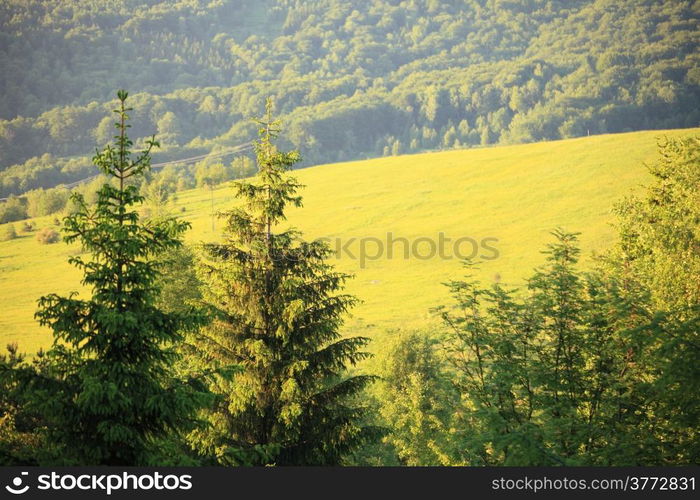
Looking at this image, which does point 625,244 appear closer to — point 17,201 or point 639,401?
point 639,401

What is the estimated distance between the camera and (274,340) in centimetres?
1831

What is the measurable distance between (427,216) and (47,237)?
57.8 metres

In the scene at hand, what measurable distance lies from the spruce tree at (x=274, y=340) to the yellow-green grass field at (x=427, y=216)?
47.6 meters

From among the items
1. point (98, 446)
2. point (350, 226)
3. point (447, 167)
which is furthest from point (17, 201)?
point (98, 446)

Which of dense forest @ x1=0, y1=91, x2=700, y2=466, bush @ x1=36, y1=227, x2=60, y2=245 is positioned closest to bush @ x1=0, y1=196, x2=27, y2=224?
bush @ x1=36, y1=227, x2=60, y2=245

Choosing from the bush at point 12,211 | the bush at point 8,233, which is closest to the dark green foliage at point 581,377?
the bush at point 8,233

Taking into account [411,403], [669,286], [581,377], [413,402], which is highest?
[669,286]

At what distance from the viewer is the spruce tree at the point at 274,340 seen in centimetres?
1769

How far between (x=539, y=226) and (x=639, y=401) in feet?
254

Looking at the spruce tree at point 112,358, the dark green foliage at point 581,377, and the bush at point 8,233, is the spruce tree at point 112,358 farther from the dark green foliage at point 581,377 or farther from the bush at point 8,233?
the bush at point 8,233

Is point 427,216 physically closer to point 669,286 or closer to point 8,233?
point 8,233

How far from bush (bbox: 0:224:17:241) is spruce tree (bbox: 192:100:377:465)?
104 meters

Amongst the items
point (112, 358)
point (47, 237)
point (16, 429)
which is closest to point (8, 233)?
point (47, 237)

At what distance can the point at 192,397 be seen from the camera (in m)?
12.1
